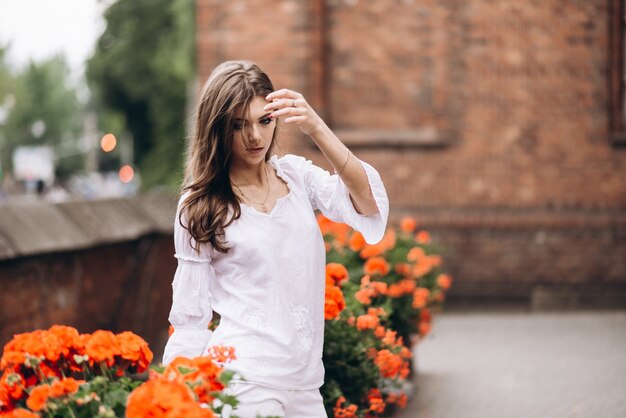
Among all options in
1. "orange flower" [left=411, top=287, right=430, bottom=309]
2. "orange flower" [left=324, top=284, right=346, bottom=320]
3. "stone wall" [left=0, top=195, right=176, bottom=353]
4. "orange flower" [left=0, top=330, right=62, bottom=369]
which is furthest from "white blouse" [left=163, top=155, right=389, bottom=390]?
"orange flower" [left=411, top=287, right=430, bottom=309]

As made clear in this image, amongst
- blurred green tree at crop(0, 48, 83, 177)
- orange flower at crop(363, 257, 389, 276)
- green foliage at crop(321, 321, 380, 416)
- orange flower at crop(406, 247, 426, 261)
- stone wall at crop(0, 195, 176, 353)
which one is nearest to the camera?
green foliage at crop(321, 321, 380, 416)

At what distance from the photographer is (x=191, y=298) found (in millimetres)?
3105

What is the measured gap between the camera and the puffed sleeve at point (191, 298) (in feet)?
10.2

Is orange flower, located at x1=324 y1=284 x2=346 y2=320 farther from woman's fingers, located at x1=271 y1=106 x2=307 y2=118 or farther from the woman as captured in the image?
woman's fingers, located at x1=271 y1=106 x2=307 y2=118

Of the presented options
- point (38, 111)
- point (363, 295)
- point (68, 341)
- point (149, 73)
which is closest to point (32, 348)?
point (68, 341)

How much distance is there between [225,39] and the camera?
12.8m

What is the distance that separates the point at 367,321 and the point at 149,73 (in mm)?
41274

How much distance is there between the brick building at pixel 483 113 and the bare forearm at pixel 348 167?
9.12 meters

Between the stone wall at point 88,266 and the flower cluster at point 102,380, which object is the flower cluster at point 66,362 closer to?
the flower cluster at point 102,380

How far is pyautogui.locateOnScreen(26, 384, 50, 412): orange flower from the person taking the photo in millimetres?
2775

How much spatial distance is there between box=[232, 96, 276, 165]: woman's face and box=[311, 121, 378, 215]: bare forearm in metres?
0.15

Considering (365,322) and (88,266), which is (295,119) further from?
(88,266)

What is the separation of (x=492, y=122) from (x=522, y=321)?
99.4 inches

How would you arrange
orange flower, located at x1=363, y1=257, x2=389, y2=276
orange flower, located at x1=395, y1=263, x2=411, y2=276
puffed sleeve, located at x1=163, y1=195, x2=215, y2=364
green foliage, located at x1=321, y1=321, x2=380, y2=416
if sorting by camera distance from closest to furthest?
puffed sleeve, located at x1=163, y1=195, x2=215, y2=364, green foliage, located at x1=321, y1=321, x2=380, y2=416, orange flower, located at x1=363, y1=257, x2=389, y2=276, orange flower, located at x1=395, y1=263, x2=411, y2=276
